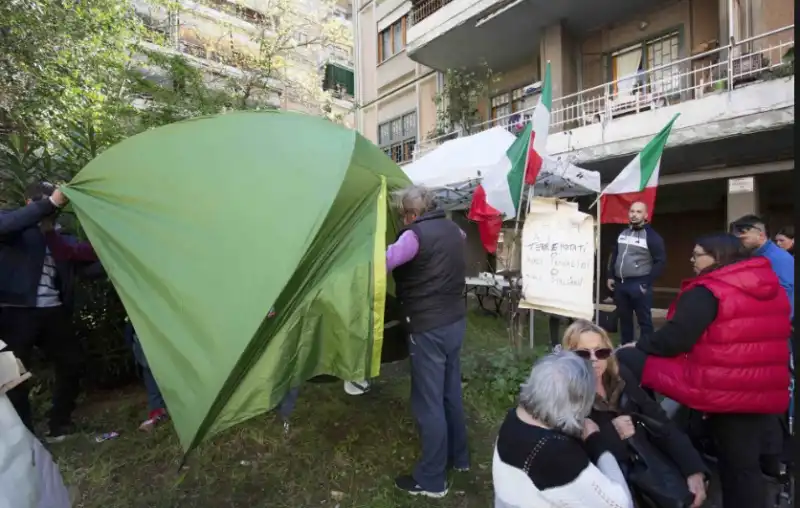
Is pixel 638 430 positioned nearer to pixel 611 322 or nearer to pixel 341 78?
pixel 611 322

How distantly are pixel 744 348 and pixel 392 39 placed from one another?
1721 cm

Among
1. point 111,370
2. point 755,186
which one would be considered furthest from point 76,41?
point 755,186

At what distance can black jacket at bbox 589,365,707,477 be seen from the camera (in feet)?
6.03

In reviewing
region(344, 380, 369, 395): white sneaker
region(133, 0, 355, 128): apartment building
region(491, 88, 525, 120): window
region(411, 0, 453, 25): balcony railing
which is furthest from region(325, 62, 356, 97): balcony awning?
region(344, 380, 369, 395): white sneaker

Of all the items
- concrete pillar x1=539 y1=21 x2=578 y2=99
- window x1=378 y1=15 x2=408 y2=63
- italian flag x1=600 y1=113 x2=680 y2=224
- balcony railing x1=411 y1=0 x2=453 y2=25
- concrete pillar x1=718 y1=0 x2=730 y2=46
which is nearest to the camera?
italian flag x1=600 y1=113 x2=680 y2=224

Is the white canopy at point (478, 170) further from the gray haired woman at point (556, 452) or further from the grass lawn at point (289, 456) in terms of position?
the gray haired woman at point (556, 452)

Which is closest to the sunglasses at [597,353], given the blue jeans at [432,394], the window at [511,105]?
the blue jeans at [432,394]

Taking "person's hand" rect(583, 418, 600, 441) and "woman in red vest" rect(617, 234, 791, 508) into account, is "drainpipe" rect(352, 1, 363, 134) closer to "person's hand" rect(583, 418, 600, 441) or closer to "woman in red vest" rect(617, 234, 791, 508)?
"woman in red vest" rect(617, 234, 791, 508)

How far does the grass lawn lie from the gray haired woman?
4.15 ft

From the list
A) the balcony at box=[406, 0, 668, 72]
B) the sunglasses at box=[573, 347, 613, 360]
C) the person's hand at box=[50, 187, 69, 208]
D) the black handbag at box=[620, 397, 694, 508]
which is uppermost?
the balcony at box=[406, 0, 668, 72]

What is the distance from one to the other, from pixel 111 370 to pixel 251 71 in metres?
6.05

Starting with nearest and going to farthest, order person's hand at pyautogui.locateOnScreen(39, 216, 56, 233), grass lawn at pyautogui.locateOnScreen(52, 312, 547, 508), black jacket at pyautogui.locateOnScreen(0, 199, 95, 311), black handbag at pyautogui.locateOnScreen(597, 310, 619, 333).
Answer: grass lawn at pyautogui.locateOnScreen(52, 312, 547, 508)
black jacket at pyautogui.locateOnScreen(0, 199, 95, 311)
person's hand at pyautogui.locateOnScreen(39, 216, 56, 233)
black handbag at pyautogui.locateOnScreen(597, 310, 619, 333)

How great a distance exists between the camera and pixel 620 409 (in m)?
2.08

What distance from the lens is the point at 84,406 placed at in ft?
13.5
